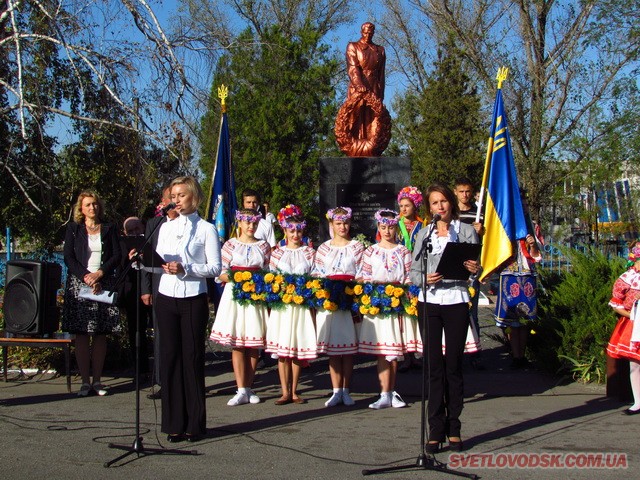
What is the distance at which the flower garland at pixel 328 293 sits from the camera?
24.4 feet

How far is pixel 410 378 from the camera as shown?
29.2 ft

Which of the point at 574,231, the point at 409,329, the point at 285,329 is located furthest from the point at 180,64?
the point at 574,231

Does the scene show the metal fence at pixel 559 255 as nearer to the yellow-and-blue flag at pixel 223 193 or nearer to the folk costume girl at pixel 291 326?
the folk costume girl at pixel 291 326

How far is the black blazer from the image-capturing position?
8102 mm

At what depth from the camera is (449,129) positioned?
30906mm

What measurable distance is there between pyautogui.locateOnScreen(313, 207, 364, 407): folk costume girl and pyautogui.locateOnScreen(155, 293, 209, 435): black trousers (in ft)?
5.58

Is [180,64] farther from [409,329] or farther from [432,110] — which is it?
[432,110]

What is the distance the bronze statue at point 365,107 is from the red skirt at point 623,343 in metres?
6.53

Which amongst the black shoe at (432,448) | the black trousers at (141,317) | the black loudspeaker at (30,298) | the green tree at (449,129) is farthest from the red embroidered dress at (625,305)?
the green tree at (449,129)

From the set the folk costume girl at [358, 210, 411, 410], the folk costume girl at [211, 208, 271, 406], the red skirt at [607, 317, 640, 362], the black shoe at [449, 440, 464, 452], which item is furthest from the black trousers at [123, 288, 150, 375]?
the red skirt at [607, 317, 640, 362]

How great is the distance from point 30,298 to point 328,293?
3161 mm

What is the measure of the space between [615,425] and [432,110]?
25.7 meters

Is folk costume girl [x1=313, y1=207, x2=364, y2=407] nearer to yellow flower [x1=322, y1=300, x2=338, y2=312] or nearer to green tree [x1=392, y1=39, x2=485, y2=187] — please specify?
yellow flower [x1=322, y1=300, x2=338, y2=312]

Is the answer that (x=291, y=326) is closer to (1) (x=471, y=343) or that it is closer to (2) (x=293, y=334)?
(2) (x=293, y=334)
